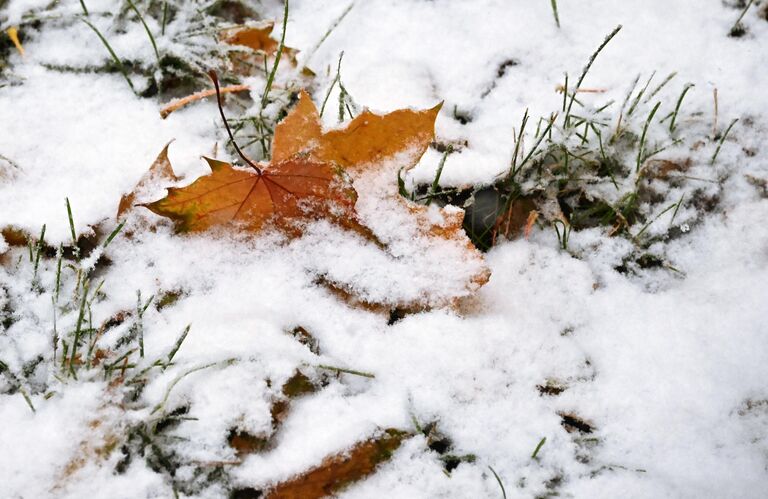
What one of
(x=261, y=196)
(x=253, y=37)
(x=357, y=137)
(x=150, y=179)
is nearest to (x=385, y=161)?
(x=357, y=137)

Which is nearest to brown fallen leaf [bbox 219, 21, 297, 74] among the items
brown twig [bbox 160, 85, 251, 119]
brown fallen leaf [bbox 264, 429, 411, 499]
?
brown twig [bbox 160, 85, 251, 119]

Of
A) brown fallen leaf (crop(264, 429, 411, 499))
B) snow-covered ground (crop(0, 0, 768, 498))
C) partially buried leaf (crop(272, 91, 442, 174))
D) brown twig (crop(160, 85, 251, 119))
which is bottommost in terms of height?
brown fallen leaf (crop(264, 429, 411, 499))

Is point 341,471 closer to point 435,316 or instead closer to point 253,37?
point 435,316

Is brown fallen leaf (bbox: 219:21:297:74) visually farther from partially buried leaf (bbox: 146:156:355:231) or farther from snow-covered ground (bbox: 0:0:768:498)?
partially buried leaf (bbox: 146:156:355:231)

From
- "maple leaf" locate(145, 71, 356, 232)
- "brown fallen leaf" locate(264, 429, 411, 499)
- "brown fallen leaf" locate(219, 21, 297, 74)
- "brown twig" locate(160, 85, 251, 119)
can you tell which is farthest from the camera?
A: "brown fallen leaf" locate(219, 21, 297, 74)

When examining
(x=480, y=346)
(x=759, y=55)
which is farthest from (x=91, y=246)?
(x=759, y=55)

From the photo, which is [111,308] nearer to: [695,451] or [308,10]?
[308,10]

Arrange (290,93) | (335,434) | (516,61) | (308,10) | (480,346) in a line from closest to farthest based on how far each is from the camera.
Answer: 1. (335,434)
2. (480,346)
3. (290,93)
4. (516,61)
5. (308,10)
